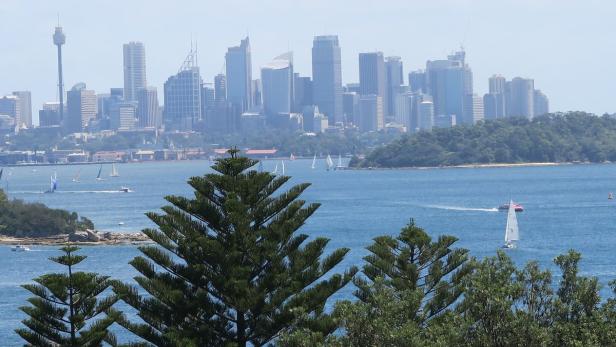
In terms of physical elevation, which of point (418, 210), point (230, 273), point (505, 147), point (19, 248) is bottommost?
point (19, 248)

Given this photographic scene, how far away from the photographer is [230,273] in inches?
1092

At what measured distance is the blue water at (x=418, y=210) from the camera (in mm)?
67375

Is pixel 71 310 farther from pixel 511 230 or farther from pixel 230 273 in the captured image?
pixel 511 230

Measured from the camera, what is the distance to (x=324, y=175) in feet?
609

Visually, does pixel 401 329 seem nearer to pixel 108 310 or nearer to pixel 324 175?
pixel 108 310

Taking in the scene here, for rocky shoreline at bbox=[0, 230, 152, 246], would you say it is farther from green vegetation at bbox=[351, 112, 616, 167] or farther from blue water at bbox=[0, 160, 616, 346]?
green vegetation at bbox=[351, 112, 616, 167]

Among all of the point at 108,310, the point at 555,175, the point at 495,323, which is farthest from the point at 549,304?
the point at 555,175

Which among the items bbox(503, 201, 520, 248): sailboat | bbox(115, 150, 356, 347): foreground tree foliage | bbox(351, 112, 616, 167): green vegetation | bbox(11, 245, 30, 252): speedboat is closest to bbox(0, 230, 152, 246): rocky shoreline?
bbox(11, 245, 30, 252): speedboat

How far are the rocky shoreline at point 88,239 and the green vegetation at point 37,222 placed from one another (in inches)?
37.7

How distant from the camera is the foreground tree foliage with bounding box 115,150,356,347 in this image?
1093 inches

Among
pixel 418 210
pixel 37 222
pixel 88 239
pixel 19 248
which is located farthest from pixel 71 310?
pixel 418 210

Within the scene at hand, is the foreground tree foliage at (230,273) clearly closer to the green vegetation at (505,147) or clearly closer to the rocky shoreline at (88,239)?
the rocky shoreline at (88,239)

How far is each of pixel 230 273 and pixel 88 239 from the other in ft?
180

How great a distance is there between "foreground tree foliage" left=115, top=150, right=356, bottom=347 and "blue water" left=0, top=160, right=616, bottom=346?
18.3m
